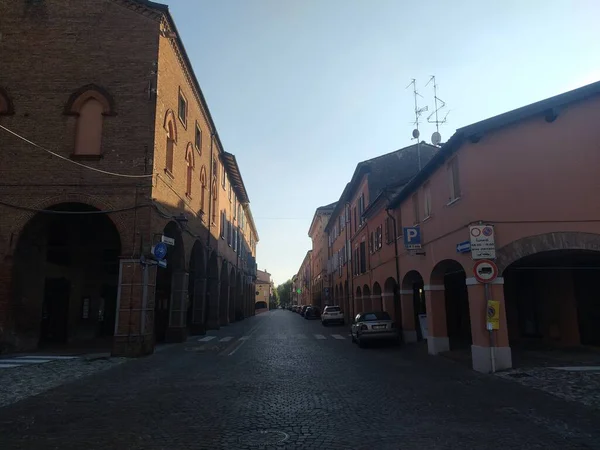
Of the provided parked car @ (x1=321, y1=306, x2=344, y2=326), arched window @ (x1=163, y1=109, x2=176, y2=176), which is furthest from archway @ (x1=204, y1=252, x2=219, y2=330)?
arched window @ (x1=163, y1=109, x2=176, y2=176)

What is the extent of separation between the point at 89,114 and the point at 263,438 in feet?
48.0

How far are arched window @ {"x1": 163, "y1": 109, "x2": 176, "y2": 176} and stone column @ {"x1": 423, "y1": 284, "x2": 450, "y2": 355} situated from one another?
37.3 feet

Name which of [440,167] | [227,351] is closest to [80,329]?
[227,351]

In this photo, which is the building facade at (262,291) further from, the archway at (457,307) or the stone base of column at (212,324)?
the archway at (457,307)

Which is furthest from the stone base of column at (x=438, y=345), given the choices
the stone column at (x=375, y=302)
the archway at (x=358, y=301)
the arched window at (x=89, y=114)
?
the archway at (x=358, y=301)

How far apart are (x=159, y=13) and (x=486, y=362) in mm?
→ 16443

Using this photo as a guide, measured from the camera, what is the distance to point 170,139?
19.1m

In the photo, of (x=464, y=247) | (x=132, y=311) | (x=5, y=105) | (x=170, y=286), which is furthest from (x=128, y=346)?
(x=464, y=247)

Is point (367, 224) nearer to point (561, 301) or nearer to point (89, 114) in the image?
point (561, 301)

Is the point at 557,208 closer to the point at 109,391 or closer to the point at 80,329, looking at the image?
the point at 109,391

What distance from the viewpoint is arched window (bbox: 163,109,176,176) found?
1861 cm

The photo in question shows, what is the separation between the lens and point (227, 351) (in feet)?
56.3

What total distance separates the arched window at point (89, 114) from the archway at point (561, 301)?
15044 millimetres

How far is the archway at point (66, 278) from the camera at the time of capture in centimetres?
1611
